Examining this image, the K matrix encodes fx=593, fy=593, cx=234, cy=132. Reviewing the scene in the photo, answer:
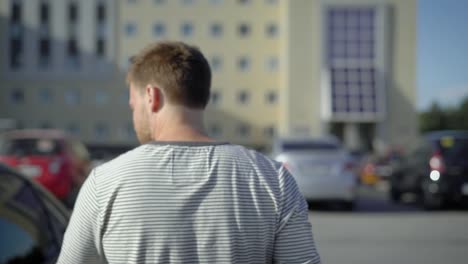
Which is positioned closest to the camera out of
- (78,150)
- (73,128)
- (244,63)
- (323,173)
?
(323,173)

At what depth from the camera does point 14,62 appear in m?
67.4

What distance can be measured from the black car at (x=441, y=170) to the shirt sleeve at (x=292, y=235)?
1101 centimetres

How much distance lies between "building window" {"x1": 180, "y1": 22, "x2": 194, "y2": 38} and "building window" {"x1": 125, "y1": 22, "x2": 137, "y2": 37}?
531 centimetres

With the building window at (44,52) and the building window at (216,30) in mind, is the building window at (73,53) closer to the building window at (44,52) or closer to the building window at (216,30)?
the building window at (44,52)

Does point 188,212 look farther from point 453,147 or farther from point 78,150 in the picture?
point 453,147

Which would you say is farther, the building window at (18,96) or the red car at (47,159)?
the building window at (18,96)

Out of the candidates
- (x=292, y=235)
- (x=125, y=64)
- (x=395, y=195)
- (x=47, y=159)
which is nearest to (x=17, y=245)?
(x=292, y=235)

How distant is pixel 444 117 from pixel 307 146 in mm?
79499

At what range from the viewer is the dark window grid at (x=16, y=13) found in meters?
66.6

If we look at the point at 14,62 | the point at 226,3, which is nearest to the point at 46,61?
the point at 14,62

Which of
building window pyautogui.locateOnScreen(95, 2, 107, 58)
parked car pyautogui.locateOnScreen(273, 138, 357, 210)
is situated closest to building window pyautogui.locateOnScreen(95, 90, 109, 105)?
building window pyautogui.locateOnScreen(95, 2, 107, 58)

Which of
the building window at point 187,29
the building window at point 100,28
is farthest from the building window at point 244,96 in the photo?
the building window at point 100,28

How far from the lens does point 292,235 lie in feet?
6.15

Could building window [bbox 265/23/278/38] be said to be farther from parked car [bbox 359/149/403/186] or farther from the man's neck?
the man's neck
